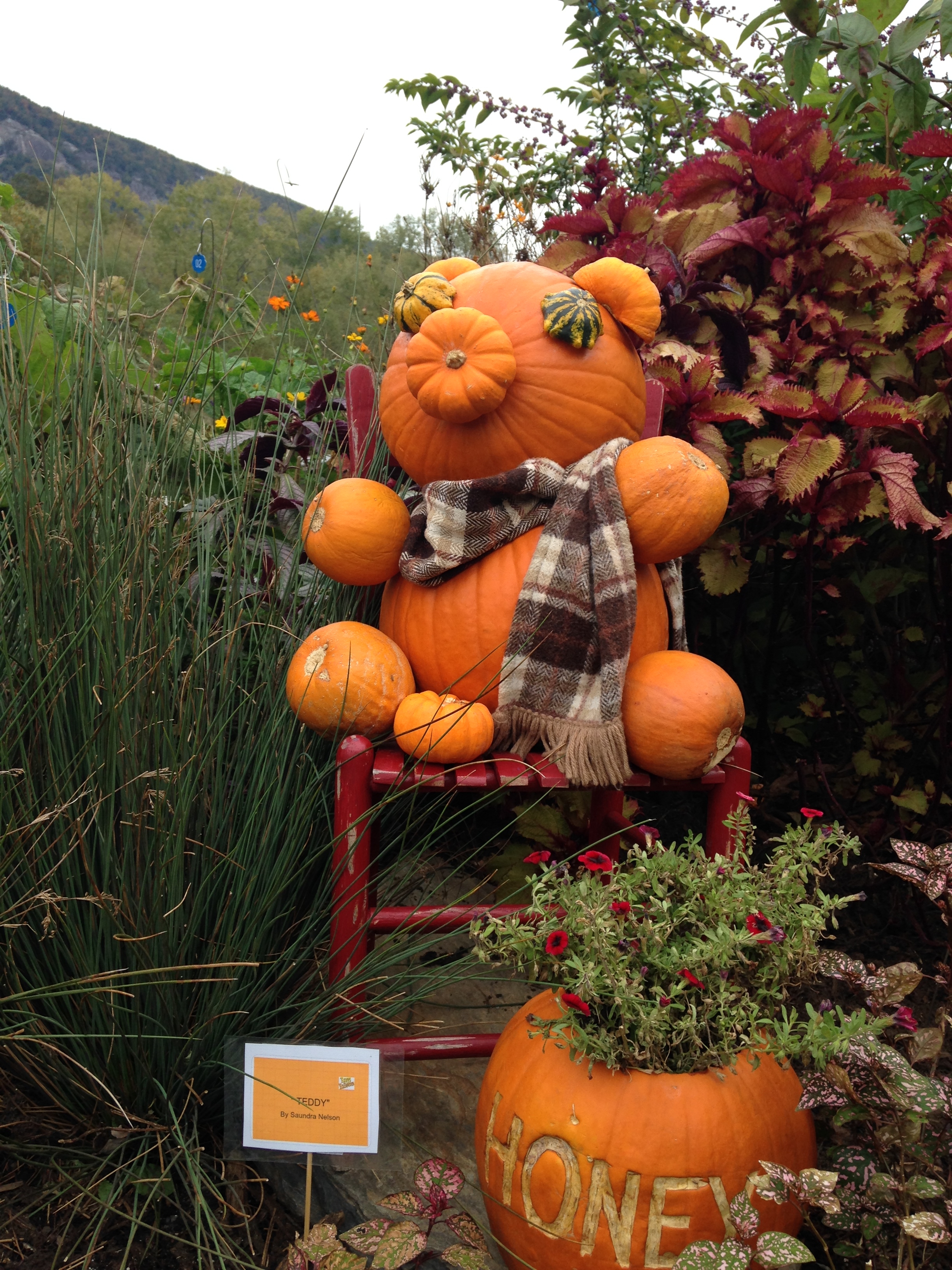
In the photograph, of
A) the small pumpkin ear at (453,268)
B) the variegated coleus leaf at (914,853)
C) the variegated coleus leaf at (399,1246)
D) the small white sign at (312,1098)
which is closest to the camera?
the variegated coleus leaf at (399,1246)

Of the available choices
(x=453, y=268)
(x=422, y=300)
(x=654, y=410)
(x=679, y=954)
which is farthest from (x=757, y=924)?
(x=453, y=268)

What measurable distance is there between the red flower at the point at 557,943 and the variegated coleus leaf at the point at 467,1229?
1.07ft

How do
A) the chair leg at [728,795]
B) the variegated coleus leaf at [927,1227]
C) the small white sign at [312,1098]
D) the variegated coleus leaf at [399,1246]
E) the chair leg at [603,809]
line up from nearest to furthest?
the variegated coleus leaf at [927,1227]
the variegated coleus leaf at [399,1246]
the small white sign at [312,1098]
the chair leg at [728,795]
the chair leg at [603,809]

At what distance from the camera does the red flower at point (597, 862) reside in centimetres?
129

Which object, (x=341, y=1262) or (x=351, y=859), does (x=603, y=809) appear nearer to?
(x=351, y=859)

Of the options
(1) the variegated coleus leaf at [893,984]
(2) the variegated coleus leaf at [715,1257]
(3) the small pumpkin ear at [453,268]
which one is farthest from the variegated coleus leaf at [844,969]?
(3) the small pumpkin ear at [453,268]

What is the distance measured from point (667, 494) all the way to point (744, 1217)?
0.93 metres

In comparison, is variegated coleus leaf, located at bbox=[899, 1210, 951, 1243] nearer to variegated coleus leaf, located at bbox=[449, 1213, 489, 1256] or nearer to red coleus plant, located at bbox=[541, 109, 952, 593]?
variegated coleus leaf, located at bbox=[449, 1213, 489, 1256]

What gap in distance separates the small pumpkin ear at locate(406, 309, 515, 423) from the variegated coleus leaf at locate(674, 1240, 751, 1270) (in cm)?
109

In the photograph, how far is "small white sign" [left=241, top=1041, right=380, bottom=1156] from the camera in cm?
120

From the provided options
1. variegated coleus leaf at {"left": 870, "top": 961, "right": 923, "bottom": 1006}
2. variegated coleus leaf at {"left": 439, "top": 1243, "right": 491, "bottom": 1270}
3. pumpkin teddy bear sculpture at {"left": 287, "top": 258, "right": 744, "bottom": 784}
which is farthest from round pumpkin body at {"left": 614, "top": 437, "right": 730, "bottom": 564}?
variegated coleus leaf at {"left": 439, "top": 1243, "right": 491, "bottom": 1270}

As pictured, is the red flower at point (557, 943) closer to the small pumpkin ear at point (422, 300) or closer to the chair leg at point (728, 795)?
the chair leg at point (728, 795)

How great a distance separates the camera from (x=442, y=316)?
1438 mm

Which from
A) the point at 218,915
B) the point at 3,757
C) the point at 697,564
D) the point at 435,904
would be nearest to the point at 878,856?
the point at 697,564
